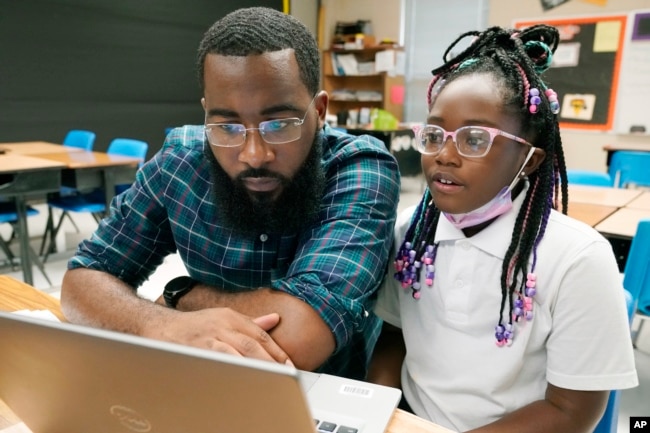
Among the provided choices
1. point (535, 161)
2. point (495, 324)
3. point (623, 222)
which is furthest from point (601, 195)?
point (495, 324)

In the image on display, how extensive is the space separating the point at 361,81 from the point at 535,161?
707cm

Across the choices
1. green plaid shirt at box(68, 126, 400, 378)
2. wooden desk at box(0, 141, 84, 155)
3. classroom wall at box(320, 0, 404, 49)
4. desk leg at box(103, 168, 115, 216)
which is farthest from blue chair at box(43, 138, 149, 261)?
classroom wall at box(320, 0, 404, 49)

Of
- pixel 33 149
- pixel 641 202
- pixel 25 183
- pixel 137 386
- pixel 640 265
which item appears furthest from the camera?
pixel 33 149

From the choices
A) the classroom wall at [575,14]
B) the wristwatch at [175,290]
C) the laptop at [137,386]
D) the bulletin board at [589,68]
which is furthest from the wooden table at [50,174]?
the bulletin board at [589,68]

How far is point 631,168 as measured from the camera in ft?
12.8

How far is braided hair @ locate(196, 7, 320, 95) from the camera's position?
108 cm

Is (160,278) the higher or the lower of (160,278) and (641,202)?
the lower

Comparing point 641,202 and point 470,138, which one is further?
point 641,202

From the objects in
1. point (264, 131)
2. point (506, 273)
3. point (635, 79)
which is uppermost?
point (635, 79)

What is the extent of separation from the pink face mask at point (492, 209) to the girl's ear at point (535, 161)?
0.05ft

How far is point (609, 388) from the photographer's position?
912mm

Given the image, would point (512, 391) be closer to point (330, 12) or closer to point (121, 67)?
point (121, 67)

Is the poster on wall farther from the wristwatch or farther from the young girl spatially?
the wristwatch

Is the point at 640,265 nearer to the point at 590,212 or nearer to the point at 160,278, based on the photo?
the point at 590,212
